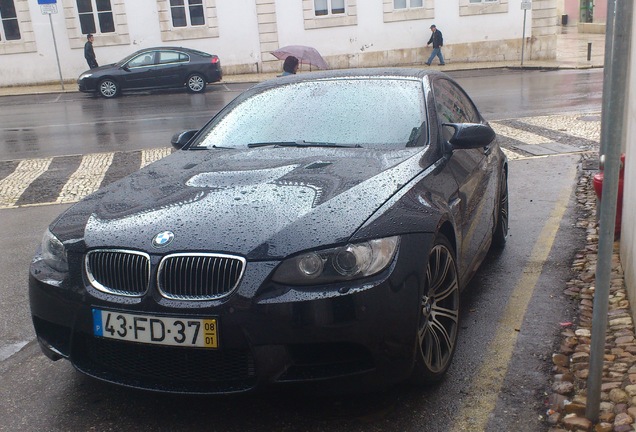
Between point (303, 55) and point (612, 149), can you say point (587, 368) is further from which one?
point (303, 55)

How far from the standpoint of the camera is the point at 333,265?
3.23 m

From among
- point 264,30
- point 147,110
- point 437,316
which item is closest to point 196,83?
point 147,110

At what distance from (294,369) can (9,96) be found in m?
25.1

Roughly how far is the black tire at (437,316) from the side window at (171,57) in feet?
69.7

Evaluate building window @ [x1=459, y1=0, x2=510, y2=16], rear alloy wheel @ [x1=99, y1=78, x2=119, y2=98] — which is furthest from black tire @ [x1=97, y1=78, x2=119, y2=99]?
building window @ [x1=459, y1=0, x2=510, y2=16]

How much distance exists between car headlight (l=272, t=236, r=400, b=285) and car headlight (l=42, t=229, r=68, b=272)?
113 centimetres

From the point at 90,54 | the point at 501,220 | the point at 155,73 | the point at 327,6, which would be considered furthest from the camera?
the point at 327,6

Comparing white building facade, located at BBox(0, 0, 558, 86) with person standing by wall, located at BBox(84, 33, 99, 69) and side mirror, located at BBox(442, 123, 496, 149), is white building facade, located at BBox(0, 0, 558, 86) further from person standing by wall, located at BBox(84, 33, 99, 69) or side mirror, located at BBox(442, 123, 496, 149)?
side mirror, located at BBox(442, 123, 496, 149)

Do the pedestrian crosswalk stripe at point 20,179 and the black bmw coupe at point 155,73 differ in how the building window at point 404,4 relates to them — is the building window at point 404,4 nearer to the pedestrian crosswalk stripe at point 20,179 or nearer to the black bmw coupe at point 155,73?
the black bmw coupe at point 155,73

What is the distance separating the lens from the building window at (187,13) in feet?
94.0

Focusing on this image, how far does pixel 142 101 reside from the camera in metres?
21.5

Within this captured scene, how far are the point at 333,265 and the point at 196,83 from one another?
2158cm

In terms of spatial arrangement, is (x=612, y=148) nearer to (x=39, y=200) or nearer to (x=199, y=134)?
(x=199, y=134)

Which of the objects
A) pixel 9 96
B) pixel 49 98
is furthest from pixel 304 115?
pixel 9 96
